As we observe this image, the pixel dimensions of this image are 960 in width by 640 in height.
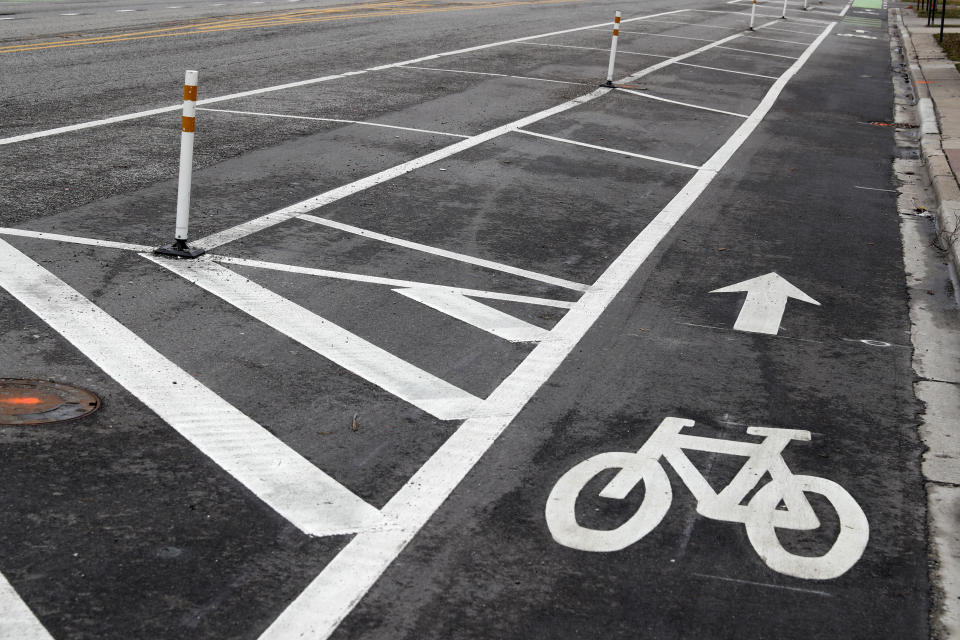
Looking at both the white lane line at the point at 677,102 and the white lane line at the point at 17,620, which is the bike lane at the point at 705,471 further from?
the white lane line at the point at 677,102

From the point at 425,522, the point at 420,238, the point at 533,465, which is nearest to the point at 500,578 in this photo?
the point at 425,522

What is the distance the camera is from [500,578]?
441cm

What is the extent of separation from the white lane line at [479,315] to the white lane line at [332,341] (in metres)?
0.82

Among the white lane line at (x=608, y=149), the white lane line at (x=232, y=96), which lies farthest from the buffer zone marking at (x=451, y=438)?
the white lane line at (x=232, y=96)

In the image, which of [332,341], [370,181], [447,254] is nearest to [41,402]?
[332,341]

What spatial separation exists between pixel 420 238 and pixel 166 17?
19.5m

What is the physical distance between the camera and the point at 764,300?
8391 millimetres

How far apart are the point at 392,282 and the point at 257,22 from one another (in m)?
19.7

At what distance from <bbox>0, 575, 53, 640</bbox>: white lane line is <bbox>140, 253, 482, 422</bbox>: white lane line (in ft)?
7.92

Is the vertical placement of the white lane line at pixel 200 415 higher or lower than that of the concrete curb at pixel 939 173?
lower

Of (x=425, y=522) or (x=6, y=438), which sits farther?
(x=6, y=438)

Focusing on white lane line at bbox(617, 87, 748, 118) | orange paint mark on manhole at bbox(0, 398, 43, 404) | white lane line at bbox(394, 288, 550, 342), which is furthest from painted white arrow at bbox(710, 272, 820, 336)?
white lane line at bbox(617, 87, 748, 118)

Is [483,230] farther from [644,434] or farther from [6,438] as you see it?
[6,438]

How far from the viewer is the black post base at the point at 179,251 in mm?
8211
